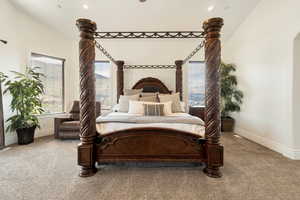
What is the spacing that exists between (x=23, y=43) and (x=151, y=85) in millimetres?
3483

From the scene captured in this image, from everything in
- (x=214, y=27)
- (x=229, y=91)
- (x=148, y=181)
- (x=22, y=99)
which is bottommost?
(x=148, y=181)

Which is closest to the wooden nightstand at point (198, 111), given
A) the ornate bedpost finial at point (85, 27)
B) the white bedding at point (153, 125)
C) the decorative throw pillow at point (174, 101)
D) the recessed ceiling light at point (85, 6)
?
the decorative throw pillow at point (174, 101)

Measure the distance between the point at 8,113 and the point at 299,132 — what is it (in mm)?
5991

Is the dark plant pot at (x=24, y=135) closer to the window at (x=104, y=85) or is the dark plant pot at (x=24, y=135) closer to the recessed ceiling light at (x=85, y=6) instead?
the window at (x=104, y=85)

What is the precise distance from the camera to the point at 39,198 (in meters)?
1.66

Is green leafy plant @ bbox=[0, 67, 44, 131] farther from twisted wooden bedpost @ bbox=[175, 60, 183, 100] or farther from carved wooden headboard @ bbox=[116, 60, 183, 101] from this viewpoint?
twisted wooden bedpost @ bbox=[175, 60, 183, 100]

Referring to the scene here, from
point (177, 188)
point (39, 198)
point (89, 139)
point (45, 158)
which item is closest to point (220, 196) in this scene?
point (177, 188)

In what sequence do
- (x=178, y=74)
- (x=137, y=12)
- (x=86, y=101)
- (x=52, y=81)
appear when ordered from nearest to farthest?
1. (x=86, y=101)
2. (x=137, y=12)
3. (x=52, y=81)
4. (x=178, y=74)

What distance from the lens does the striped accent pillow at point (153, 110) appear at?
2.89 metres

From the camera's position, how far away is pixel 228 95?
4484mm

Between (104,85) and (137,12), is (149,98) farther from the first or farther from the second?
(137,12)

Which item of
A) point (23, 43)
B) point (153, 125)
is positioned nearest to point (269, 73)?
point (153, 125)

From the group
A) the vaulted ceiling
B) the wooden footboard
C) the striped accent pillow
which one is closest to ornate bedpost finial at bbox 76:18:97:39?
the wooden footboard

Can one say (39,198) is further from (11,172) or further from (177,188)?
(177,188)
